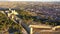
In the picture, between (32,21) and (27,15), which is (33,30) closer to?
(32,21)

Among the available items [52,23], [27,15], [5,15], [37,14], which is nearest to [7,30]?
[5,15]

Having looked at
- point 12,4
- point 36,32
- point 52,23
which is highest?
point 12,4

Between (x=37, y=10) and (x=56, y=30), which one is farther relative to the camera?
(x=37, y=10)

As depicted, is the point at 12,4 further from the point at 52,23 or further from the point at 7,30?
the point at 52,23

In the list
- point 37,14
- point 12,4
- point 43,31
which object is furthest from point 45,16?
point 12,4

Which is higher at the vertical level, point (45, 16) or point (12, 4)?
point (12, 4)

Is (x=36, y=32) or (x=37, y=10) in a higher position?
(x=37, y=10)

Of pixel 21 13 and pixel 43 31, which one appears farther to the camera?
pixel 21 13

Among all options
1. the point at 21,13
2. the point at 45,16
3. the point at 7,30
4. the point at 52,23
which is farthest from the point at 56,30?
the point at 7,30
